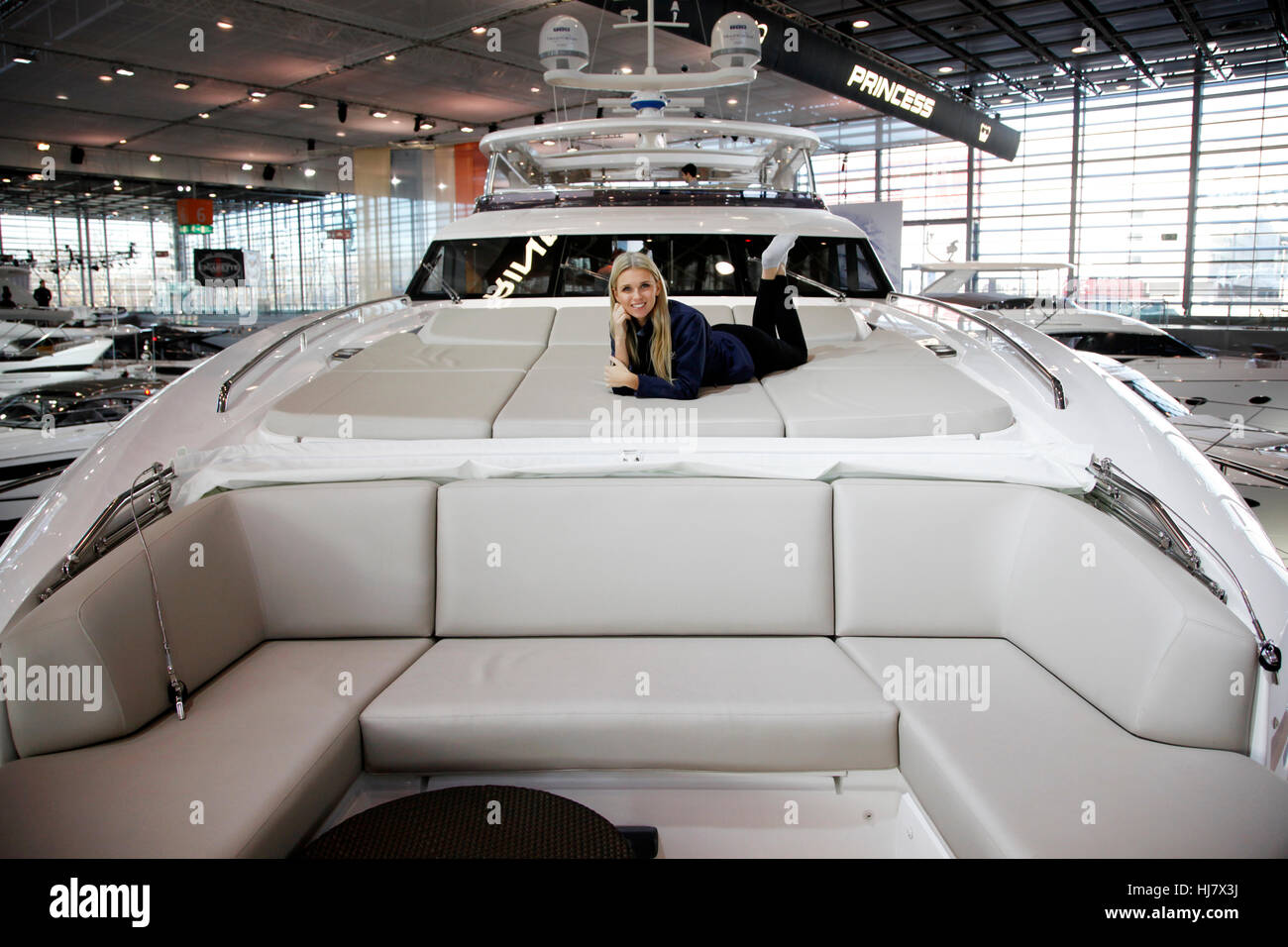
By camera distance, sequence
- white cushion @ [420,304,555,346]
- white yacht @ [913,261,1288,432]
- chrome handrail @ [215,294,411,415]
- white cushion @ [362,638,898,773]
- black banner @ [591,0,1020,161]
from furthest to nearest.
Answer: black banner @ [591,0,1020,161] → white yacht @ [913,261,1288,432] → white cushion @ [420,304,555,346] → chrome handrail @ [215,294,411,415] → white cushion @ [362,638,898,773]

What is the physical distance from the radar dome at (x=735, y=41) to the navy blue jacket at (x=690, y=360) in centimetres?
288

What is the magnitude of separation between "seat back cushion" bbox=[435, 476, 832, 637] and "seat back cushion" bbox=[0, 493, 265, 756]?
2.01 ft

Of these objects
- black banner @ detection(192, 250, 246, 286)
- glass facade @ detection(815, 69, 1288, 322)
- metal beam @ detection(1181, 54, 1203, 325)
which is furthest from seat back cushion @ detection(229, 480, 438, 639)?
metal beam @ detection(1181, 54, 1203, 325)

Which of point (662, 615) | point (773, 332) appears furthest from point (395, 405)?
point (773, 332)

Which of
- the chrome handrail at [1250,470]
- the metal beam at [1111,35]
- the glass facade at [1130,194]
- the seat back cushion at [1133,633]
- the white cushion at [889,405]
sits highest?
the metal beam at [1111,35]

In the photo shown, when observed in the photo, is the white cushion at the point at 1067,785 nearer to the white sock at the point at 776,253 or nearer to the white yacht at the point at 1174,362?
the white sock at the point at 776,253

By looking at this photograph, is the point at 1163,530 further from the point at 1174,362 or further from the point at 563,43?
the point at 1174,362

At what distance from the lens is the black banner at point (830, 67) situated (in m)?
7.94

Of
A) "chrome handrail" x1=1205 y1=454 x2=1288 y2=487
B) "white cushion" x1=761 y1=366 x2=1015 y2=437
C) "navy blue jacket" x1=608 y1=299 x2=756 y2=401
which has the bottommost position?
"chrome handrail" x1=1205 y1=454 x2=1288 y2=487

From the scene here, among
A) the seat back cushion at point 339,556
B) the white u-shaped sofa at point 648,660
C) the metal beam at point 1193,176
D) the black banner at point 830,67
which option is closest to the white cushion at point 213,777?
the white u-shaped sofa at point 648,660

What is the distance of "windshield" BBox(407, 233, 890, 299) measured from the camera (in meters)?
4.31

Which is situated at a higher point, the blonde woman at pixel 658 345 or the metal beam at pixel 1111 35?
the metal beam at pixel 1111 35

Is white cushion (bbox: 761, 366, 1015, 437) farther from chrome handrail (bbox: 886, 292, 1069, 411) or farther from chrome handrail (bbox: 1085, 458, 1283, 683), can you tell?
chrome handrail (bbox: 1085, 458, 1283, 683)
